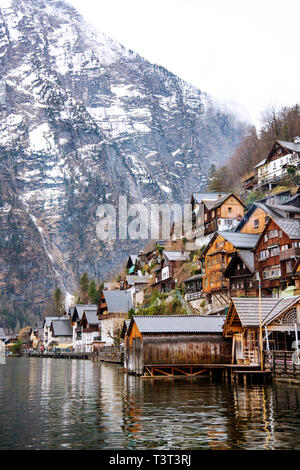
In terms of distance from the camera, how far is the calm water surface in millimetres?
20895

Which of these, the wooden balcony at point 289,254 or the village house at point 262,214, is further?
the village house at point 262,214

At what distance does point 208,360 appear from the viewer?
5284 cm

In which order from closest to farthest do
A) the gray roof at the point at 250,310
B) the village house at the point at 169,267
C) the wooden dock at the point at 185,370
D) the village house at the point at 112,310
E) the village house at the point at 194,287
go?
the gray roof at the point at 250,310
the wooden dock at the point at 185,370
the village house at the point at 194,287
the village house at the point at 169,267
the village house at the point at 112,310

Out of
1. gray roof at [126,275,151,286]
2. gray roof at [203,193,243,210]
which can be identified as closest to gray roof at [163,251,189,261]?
gray roof at [203,193,243,210]

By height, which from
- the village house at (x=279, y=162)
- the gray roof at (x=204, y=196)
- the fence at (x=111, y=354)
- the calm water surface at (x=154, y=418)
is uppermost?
the village house at (x=279, y=162)

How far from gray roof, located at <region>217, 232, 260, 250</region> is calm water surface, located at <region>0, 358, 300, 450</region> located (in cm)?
4035

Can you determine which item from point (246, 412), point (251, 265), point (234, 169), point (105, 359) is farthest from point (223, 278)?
point (234, 169)

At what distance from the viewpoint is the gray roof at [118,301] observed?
120 m

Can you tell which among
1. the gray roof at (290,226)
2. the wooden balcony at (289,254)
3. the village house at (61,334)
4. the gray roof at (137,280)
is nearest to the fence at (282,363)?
the wooden balcony at (289,254)

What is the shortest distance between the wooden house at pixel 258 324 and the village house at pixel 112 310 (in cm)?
6514

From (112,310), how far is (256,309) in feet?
240

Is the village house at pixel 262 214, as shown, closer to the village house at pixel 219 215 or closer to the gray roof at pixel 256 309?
the village house at pixel 219 215
